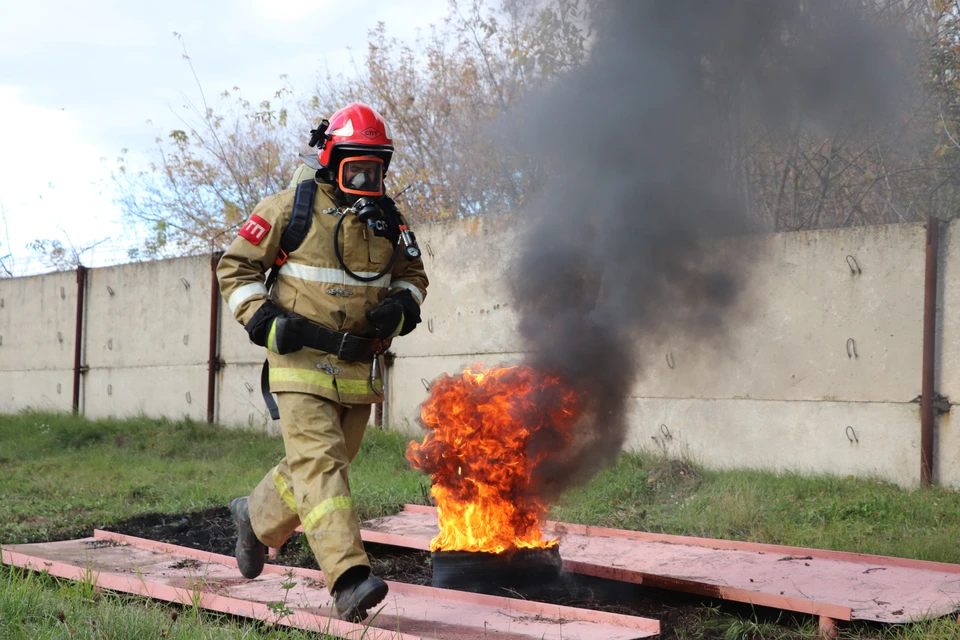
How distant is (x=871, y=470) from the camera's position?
657cm

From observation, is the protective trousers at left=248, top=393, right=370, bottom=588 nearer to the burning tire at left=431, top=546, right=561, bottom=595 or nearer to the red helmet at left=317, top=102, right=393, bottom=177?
the burning tire at left=431, top=546, right=561, bottom=595

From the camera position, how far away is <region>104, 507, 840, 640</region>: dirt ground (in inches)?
152

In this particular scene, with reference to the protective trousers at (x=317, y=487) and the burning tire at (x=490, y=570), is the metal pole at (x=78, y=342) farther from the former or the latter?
the burning tire at (x=490, y=570)

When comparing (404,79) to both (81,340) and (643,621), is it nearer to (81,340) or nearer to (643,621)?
(81,340)

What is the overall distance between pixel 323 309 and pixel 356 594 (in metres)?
1.21

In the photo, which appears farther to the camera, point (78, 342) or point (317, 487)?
point (78, 342)

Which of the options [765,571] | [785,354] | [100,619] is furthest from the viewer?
[785,354]

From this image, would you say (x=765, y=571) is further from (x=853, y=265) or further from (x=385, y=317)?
(x=853, y=265)

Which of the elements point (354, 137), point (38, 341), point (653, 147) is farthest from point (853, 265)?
point (38, 341)

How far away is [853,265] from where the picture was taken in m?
6.78

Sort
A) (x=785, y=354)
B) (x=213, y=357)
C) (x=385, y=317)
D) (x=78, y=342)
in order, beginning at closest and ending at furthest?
(x=385, y=317), (x=785, y=354), (x=213, y=357), (x=78, y=342)

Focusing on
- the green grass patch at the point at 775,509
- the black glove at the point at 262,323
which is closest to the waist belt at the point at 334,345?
the black glove at the point at 262,323

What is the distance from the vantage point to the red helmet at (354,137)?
4.00 metres

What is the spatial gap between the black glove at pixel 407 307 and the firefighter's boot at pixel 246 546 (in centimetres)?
110
